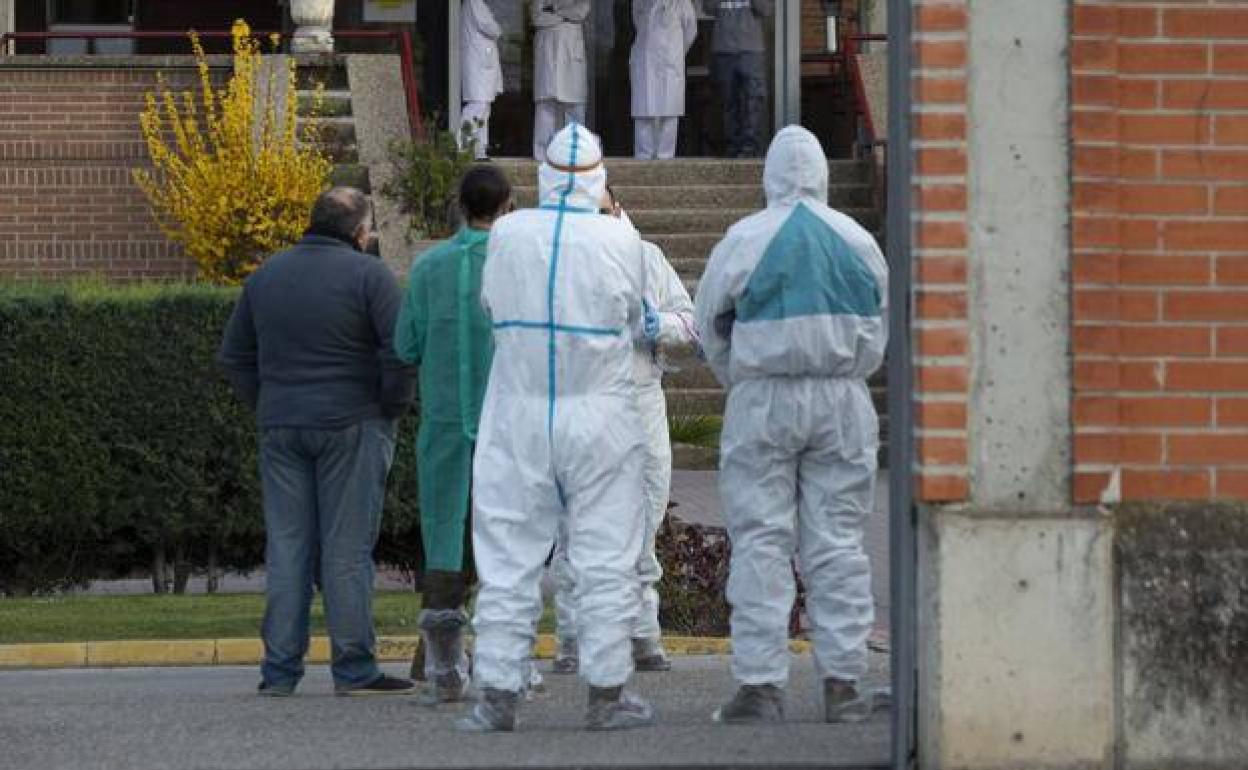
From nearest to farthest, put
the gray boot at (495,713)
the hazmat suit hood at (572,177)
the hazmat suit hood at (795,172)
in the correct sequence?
the gray boot at (495,713) → the hazmat suit hood at (572,177) → the hazmat suit hood at (795,172)

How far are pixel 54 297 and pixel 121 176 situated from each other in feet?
23.5

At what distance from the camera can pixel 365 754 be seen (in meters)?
8.80

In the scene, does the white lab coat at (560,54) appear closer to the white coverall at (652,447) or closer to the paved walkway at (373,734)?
the white coverall at (652,447)

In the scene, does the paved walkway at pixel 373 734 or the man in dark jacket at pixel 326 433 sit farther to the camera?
the man in dark jacket at pixel 326 433

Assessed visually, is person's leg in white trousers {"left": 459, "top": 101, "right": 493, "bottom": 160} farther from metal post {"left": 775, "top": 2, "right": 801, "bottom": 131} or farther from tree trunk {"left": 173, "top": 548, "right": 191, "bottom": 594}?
tree trunk {"left": 173, "top": 548, "right": 191, "bottom": 594}

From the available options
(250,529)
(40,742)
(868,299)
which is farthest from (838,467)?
→ (250,529)

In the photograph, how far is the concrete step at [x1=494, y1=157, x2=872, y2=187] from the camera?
23469mm

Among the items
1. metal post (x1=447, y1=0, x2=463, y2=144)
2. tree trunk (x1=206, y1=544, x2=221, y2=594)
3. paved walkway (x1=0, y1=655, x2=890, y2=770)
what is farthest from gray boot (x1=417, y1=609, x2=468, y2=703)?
metal post (x1=447, y1=0, x2=463, y2=144)

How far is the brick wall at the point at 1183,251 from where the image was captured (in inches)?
329

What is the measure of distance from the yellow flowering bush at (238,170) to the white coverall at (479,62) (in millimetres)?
2236

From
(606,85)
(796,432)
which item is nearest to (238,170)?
(606,85)

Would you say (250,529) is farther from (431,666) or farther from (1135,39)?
(1135,39)

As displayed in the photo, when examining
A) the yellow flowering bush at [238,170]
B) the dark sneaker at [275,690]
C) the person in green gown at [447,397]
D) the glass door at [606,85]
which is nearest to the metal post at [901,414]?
the person in green gown at [447,397]

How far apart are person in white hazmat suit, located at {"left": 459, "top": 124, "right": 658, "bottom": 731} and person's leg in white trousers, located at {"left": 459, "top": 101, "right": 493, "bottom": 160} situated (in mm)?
12754
